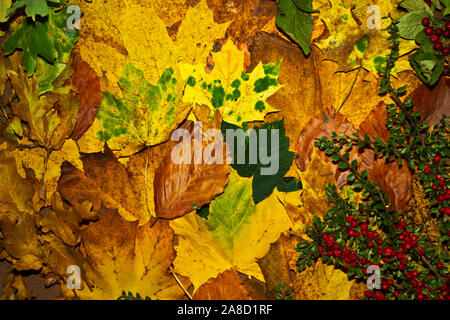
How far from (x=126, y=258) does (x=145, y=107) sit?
0.93 ft

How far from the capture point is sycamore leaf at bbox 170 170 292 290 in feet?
2.86

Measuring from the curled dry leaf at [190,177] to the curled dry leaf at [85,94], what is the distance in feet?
0.56

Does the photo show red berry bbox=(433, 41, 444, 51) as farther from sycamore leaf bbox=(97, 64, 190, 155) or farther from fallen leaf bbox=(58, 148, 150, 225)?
fallen leaf bbox=(58, 148, 150, 225)

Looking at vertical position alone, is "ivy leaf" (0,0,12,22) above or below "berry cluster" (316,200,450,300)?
above

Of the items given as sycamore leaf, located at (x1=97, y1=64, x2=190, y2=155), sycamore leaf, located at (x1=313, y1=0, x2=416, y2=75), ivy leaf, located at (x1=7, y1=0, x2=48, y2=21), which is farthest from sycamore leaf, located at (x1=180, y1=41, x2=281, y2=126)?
ivy leaf, located at (x1=7, y1=0, x2=48, y2=21)

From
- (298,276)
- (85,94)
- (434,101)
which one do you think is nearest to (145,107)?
(85,94)

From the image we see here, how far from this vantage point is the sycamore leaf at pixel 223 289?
0.87 meters

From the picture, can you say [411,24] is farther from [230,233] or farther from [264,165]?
[230,233]

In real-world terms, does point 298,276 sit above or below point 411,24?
below

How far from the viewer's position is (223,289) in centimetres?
87

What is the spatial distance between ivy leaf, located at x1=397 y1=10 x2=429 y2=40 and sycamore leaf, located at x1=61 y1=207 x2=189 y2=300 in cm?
58

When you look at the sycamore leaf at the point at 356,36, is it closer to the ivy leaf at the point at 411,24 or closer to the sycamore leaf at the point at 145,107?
the ivy leaf at the point at 411,24

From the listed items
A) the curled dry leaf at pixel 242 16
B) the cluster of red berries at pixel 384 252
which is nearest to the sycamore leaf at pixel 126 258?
the cluster of red berries at pixel 384 252
